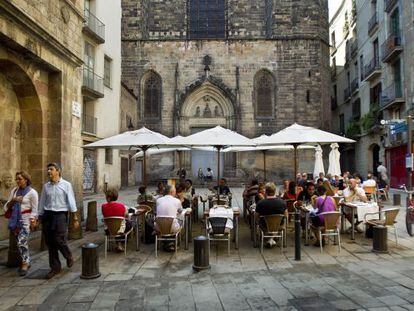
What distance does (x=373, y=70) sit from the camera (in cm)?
2638

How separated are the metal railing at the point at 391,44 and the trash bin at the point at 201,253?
65.3 feet

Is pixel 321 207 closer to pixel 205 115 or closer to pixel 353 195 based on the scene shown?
pixel 353 195

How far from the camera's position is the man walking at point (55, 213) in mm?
6191

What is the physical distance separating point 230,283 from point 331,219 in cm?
273

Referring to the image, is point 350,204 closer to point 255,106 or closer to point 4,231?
point 4,231

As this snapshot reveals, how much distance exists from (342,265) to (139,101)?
2545cm

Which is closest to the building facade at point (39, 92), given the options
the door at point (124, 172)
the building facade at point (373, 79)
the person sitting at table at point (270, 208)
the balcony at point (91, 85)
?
the person sitting at table at point (270, 208)

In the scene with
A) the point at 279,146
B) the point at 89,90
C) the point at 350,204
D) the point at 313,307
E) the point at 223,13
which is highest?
the point at 223,13

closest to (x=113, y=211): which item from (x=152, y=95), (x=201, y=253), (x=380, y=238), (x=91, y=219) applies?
(x=201, y=253)

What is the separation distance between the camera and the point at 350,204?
8.88 metres

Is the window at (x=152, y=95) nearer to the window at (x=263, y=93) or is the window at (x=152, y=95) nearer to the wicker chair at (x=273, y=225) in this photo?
the window at (x=263, y=93)

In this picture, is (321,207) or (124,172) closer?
(321,207)

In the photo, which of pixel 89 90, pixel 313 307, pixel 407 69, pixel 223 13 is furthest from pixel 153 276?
pixel 223 13

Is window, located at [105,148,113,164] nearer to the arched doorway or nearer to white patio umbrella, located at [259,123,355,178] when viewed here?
the arched doorway
